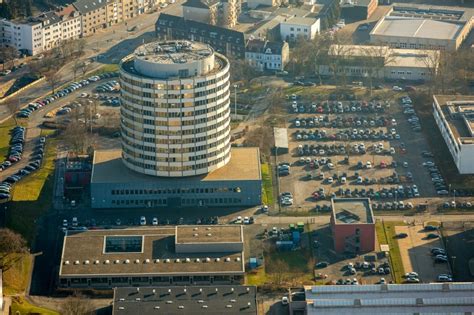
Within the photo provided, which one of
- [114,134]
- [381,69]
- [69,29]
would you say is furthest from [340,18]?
[114,134]

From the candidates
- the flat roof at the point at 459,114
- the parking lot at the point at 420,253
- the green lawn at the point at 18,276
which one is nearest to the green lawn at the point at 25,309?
the green lawn at the point at 18,276

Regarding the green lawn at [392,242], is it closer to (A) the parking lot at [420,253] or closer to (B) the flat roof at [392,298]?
(A) the parking lot at [420,253]

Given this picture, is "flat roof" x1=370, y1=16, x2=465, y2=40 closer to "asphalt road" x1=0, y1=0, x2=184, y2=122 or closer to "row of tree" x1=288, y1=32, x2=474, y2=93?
"row of tree" x1=288, y1=32, x2=474, y2=93

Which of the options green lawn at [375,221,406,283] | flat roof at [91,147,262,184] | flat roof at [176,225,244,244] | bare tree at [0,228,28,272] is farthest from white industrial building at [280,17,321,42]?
bare tree at [0,228,28,272]

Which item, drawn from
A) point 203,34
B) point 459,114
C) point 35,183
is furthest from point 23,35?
point 459,114

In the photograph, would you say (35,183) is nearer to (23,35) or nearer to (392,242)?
(392,242)

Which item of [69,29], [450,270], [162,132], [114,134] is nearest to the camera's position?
[450,270]

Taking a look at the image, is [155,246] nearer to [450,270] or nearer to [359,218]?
[359,218]

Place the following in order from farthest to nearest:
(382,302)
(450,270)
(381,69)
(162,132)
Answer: (381,69), (162,132), (450,270), (382,302)
